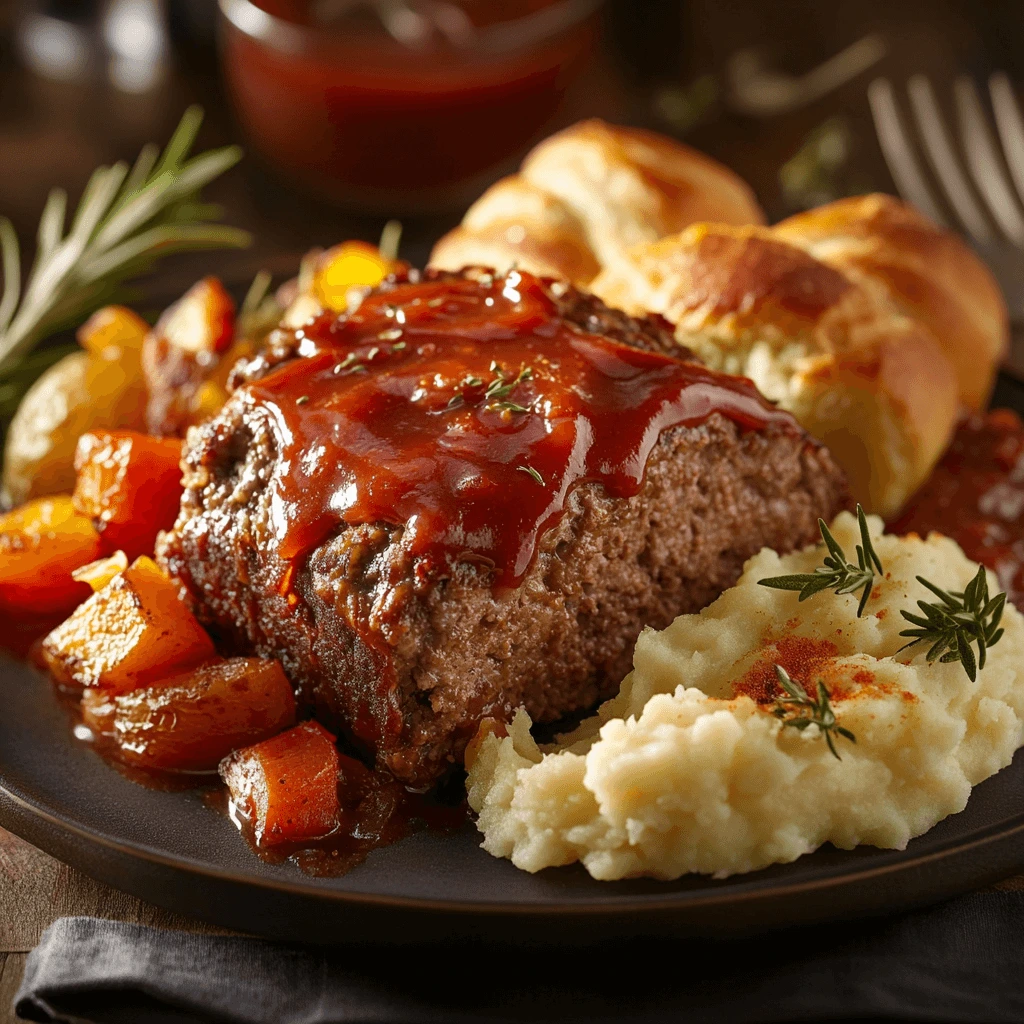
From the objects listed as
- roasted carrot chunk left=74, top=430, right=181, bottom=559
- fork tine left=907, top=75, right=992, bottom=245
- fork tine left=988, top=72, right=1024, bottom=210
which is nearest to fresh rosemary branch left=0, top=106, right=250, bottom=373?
roasted carrot chunk left=74, top=430, right=181, bottom=559

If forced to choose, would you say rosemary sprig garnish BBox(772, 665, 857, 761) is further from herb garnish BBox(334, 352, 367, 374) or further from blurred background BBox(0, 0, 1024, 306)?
blurred background BBox(0, 0, 1024, 306)

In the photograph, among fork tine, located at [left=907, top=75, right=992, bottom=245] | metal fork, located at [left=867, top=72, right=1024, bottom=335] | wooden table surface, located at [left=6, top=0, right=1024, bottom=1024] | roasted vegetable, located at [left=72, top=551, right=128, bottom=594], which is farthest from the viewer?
wooden table surface, located at [left=6, top=0, right=1024, bottom=1024]

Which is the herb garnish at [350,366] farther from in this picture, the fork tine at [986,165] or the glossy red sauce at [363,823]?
the fork tine at [986,165]

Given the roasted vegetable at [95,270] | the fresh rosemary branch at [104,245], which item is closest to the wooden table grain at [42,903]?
the roasted vegetable at [95,270]

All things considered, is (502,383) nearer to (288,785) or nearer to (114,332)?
(288,785)

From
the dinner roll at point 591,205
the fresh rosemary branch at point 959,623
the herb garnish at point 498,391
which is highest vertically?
the herb garnish at point 498,391

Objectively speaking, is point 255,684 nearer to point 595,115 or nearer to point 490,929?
point 490,929

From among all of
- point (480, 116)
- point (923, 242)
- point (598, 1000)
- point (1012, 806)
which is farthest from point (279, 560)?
point (480, 116)
